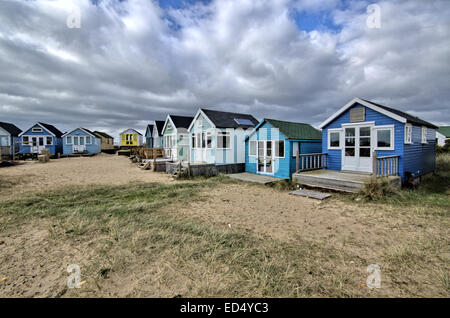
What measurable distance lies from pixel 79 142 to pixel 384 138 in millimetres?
42485

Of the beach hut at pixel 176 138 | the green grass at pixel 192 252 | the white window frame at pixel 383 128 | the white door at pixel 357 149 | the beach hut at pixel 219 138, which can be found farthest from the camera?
the beach hut at pixel 176 138

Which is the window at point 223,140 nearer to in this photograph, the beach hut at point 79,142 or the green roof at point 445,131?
the beach hut at point 79,142

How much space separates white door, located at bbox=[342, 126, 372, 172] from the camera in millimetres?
11008

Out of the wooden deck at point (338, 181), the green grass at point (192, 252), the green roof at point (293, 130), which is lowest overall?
the green grass at point (192, 252)

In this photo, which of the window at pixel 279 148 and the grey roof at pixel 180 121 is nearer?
the window at pixel 279 148

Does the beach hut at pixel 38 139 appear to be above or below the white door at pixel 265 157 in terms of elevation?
above

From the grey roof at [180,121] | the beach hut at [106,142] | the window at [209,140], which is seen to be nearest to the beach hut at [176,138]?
the grey roof at [180,121]

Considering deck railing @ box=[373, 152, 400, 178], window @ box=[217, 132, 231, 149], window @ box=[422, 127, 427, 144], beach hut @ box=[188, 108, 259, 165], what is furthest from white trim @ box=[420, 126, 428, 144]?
window @ box=[217, 132, 231, 149]

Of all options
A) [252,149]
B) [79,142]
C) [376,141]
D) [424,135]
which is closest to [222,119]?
[252,149]

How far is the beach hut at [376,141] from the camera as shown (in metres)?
10.0

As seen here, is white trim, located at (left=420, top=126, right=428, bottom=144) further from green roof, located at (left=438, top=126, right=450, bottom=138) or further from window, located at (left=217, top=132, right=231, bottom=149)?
green roof, located at (left=438, top=126, right=450, bottom=138)

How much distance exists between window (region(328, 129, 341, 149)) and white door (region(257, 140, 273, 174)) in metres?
3.49

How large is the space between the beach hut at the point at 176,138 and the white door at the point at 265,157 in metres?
8.69

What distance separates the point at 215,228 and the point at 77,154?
127ft
